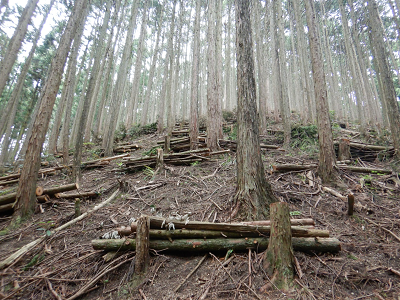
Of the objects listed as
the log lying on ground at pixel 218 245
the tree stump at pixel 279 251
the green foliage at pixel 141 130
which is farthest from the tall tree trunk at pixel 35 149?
the green foliage at pixel 141 130

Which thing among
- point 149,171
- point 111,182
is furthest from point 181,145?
point 111,182

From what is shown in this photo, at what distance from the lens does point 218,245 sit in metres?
2.86

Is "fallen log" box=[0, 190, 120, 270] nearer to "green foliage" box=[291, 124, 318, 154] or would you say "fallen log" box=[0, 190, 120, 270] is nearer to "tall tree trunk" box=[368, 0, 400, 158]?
"green foliage" box=[291, 124, 318, 154]

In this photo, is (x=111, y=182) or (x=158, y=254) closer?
(x=158, y=254)

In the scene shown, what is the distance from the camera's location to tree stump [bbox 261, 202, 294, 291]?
2.38 m

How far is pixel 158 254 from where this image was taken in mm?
2941

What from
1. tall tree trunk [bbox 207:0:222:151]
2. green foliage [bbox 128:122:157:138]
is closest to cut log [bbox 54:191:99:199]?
tall tree trunk [bbox 207:0:222:151]

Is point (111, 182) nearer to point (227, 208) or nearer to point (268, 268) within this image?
point (227, 208)

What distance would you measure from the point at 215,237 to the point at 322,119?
4.49 m

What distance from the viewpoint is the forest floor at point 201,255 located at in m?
2.37

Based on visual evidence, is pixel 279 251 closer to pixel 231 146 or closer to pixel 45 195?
pixel 45 195

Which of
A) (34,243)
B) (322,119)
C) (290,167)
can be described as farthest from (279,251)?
(322,119)

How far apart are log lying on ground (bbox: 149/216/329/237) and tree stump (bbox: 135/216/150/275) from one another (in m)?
0.21

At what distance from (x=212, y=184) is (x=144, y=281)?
3.22 metres
